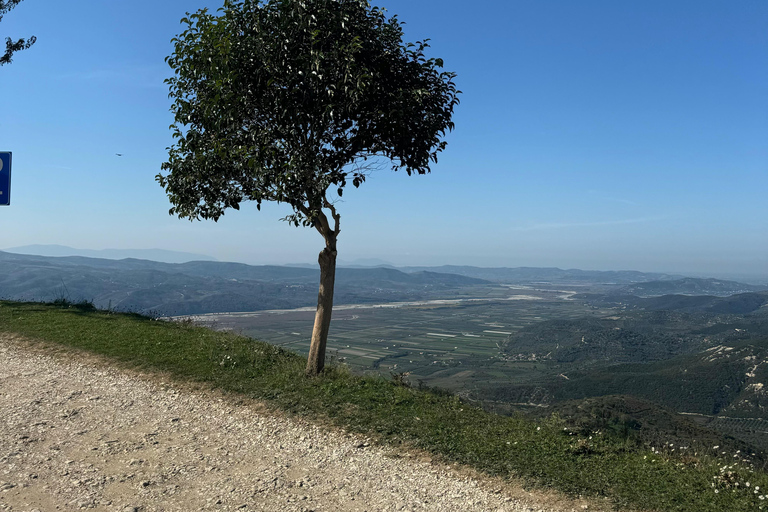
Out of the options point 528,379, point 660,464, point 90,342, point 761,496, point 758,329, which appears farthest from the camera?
point 758,329

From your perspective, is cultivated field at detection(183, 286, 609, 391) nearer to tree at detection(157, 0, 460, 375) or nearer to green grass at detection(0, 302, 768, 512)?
green grass at detection(0, 302, 768, 512)

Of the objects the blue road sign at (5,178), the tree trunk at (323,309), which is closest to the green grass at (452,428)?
the tree trunk at (323,309)

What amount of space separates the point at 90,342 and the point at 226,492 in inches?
428

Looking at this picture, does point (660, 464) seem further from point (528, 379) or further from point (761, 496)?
point (528, 379)

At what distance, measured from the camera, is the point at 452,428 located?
9.05 metres

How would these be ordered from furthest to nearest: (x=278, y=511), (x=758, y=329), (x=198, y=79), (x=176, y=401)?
(x=758, y=329) → (x=198, y=79) → (x=176, y=401) → (x=278, y=511)

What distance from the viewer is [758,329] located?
4476 inches

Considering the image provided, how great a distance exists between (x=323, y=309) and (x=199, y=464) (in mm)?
5479

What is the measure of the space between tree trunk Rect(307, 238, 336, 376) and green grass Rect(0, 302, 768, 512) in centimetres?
40

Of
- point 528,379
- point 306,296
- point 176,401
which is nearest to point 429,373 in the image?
point 528,379

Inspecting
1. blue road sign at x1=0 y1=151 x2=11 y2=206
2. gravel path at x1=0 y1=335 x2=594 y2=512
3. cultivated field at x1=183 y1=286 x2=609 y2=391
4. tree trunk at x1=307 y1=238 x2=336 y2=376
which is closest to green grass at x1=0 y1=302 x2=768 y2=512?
tree trunk at x1=307 y1=238 x2=336 y2=376

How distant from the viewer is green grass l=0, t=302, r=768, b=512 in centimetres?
686

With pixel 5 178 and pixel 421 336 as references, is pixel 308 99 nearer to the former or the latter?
pixel 5 178

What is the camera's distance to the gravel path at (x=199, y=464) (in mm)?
6352
